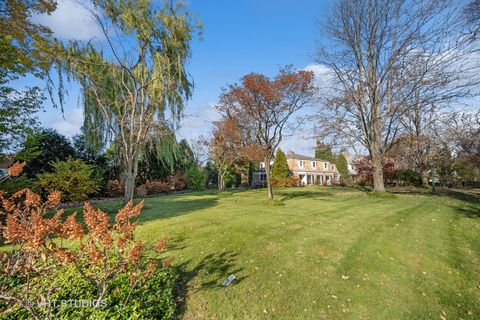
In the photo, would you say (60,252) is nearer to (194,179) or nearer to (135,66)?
(135,66)

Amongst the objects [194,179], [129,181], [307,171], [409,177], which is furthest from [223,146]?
[409,177]

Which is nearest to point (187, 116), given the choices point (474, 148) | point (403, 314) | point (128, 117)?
point (128, 117)

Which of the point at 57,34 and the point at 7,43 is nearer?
the point at 7,43

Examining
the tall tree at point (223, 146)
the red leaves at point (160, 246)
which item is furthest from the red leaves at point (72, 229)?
the tall tree at point (223, 146)

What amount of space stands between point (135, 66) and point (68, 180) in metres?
6.20

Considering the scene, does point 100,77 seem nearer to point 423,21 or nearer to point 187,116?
point 187,116

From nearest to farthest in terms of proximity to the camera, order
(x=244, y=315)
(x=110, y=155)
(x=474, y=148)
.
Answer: (x=244, y=315), (x=110, y=155), (x=474, y=148)

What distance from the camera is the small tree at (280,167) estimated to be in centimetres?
3052

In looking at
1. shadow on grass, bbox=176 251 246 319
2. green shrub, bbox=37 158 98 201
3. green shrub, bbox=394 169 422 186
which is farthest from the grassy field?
green shrub, bbox=394 169 422 186

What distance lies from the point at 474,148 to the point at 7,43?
94.0ft

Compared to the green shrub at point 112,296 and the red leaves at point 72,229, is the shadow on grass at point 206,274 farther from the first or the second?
the red leaves at point 72,229

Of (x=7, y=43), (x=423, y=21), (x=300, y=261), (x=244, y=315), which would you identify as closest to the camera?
(x=244, y=315)

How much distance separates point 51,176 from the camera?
9.84m

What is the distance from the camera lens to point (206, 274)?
393cm
